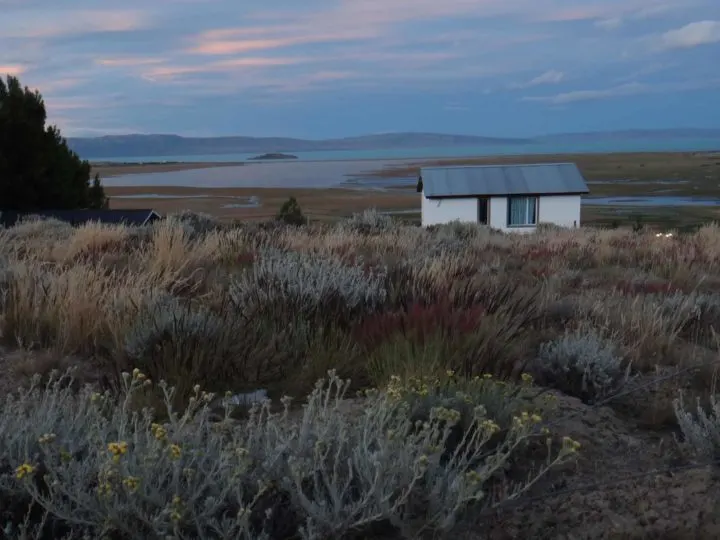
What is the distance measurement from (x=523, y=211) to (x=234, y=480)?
1406 inches

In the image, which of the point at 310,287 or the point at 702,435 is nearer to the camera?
the point at 702,435

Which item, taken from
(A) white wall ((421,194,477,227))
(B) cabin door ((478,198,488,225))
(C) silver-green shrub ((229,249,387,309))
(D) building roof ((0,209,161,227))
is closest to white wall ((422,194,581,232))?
(A) white wall ((421,194,477,227))

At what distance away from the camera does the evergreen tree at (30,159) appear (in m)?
31.1

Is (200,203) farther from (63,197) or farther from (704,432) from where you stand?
(704,432)

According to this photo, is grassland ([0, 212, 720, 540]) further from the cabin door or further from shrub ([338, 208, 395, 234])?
the cabin door

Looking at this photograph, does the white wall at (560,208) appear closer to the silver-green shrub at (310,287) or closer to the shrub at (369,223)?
the shrub at (369,223)

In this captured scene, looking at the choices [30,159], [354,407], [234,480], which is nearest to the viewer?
[234,480]

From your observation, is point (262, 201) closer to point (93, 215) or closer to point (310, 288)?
point (93, 215)

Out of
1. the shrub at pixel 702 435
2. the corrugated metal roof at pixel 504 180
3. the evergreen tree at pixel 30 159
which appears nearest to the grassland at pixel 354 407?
the shrub at pixel 702 435

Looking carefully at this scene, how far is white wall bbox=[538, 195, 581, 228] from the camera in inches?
1433

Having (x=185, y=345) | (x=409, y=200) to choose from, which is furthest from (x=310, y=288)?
(x=409, y=200)

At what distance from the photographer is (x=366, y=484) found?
8.30 ft

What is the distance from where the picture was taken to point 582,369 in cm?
412

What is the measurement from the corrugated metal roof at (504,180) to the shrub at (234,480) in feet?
112
